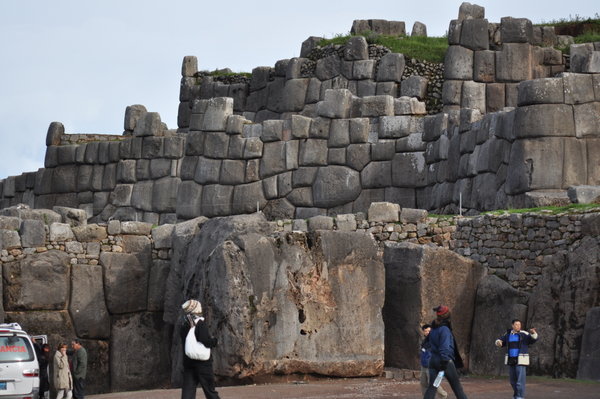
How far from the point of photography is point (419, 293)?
29.5 meters

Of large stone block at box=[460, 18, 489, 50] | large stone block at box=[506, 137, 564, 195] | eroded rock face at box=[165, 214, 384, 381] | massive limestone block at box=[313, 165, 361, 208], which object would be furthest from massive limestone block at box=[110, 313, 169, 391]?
large stone block at box=[460, 18, 489, 50]

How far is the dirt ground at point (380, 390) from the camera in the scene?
78.9 feet

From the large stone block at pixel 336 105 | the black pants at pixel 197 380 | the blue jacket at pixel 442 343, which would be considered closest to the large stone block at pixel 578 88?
the large stone block at pixel 336 105

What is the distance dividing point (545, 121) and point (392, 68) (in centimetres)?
1226

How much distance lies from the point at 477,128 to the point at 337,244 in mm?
6874

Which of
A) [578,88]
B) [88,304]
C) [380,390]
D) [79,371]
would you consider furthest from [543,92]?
[79,371]

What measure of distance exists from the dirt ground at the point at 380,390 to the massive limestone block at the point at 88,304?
17.6ft

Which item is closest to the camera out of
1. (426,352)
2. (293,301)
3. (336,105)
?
(426,352)

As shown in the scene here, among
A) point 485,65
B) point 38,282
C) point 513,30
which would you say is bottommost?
point 38,282

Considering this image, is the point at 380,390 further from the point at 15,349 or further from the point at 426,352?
the point at 15,349

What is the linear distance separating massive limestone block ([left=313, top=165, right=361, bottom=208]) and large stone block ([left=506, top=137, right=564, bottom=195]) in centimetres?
676

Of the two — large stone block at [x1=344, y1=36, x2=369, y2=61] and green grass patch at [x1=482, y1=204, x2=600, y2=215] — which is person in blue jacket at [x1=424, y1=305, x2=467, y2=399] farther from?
large stone block at [x1=344, y1=36, x2=369, y2=61]

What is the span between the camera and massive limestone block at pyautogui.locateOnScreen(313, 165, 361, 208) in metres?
37.6

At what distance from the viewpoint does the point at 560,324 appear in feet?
91.6
